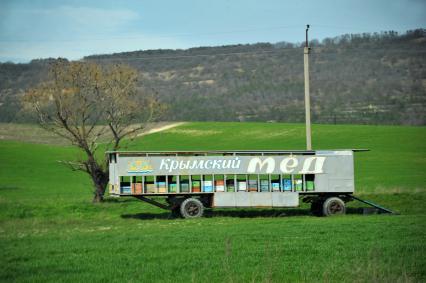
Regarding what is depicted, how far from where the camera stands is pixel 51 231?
74.2 ft

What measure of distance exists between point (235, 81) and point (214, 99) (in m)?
17.8

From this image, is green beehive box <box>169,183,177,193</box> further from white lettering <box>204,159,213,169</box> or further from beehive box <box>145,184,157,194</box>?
white lettering <box>204,159,213,169</box>

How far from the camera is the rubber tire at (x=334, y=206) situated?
28031 millimetres

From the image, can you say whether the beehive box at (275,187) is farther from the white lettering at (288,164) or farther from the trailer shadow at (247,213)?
the trailer shadow at (247,213)

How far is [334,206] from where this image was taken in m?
28.2

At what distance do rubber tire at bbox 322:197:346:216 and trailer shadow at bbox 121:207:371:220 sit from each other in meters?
1.06

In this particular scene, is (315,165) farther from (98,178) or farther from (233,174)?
(98,178)

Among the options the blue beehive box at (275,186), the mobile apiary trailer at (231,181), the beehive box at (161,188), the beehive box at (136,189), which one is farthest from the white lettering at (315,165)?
the beehive box at (136,189)

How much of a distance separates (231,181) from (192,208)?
191 centimetres

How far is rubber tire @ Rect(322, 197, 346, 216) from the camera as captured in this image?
92.0 ft

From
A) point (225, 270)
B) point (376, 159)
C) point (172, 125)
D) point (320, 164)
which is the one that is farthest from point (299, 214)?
point (172, 125)

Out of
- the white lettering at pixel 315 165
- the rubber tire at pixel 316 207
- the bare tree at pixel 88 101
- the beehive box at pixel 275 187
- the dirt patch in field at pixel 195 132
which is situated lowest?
the rubber tire at pixel 316 207

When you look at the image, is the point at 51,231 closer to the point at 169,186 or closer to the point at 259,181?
the point at 169,186

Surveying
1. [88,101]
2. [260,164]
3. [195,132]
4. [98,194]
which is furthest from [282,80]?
[260,164]
